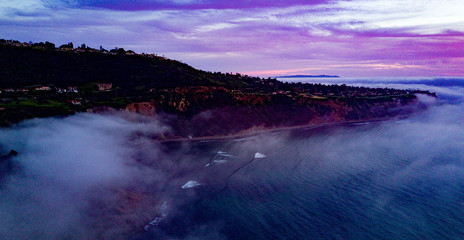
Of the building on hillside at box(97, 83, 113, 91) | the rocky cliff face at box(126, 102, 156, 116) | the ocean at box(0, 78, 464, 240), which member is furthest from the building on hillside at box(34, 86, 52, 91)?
the ocean at box(0, 78, 464, 240)

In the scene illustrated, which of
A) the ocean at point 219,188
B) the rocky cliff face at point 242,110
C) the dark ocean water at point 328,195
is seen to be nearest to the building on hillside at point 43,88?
the rocky cliff face at point 242,110

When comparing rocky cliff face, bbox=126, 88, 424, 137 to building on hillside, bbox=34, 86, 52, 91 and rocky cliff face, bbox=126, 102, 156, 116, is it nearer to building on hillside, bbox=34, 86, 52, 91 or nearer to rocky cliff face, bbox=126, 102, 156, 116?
rocky cliff face, bbox=126, 102, 156, 116

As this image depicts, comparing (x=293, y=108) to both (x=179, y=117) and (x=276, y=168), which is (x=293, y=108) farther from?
(x=276, y=168)

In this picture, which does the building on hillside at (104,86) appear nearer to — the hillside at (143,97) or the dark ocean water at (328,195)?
the hillside at (143,97)

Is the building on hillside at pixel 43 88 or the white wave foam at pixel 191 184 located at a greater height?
the building on hillside at pixel 43 88

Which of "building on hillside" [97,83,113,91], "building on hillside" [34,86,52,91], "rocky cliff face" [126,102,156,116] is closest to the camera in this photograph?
"rocky cliff face" [126,102,156,116]
